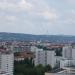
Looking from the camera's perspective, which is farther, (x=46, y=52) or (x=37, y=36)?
(x=37, y=36)

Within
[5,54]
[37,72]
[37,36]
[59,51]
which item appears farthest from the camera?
[37,36]

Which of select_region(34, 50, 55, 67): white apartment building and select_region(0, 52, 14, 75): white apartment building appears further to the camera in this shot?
select_region(34, 50, 55, 67): white apartment building

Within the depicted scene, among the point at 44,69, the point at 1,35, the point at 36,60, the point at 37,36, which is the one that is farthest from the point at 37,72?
the point at 37,36

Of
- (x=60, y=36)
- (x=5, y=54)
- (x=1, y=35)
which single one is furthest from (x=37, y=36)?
(x=5, y=54)

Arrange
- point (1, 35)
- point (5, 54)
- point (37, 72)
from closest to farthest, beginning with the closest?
1. point (37, 72)
2. point (5, 54)
3. point (1, 35)

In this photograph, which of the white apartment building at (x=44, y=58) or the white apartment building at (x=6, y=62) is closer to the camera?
the white apartment building at (x=6, y=62)

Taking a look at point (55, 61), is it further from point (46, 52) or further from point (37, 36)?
point (37, 36)

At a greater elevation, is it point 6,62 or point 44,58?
point 6,62

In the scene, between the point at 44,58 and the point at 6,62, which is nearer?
the point at 6,62

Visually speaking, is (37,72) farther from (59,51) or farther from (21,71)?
(59,51)
